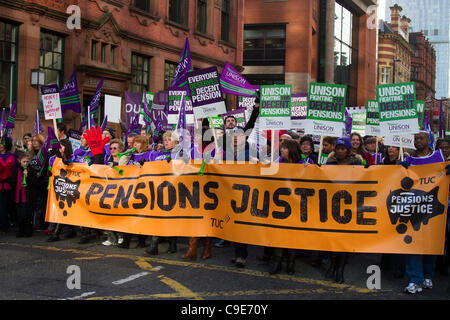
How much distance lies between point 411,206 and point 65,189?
514 centimetres

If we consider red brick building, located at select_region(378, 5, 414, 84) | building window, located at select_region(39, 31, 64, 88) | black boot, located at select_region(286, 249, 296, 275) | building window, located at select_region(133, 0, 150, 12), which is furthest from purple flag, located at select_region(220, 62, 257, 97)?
red brick building, located at select_region(378, 5, 414, 84)

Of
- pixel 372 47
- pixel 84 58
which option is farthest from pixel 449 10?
pixel 84 58

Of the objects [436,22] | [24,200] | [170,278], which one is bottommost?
[170,278]

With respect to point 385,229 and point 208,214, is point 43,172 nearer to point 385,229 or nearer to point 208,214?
point 208,214

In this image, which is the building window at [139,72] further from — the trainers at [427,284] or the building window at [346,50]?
the building window at [346,50]

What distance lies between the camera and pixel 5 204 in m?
9.25

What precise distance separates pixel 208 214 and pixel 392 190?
2350 millimetres

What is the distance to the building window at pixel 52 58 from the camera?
16.3m

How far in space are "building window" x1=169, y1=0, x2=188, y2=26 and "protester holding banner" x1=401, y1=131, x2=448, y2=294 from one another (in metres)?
18.0

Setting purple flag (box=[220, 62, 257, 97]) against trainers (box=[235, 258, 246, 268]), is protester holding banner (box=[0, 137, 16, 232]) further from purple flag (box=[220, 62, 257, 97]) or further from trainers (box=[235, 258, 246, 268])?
trainers (box=[235, 258, 246, 268])

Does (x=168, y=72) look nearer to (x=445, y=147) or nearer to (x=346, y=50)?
(x=445, y=147)

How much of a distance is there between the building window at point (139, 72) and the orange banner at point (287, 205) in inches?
521

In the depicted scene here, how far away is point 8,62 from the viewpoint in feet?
49.9

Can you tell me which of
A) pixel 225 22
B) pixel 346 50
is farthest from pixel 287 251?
pixel 346 50
